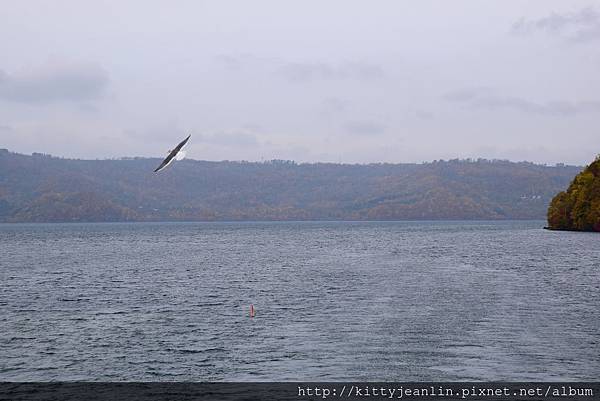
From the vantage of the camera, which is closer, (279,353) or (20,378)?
(20,378)

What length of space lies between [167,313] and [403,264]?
2300 inches

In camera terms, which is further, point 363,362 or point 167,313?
point 167,313

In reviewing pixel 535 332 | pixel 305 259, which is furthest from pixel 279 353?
pixel 305 259

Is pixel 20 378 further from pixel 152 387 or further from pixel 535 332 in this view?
pixel 535 332

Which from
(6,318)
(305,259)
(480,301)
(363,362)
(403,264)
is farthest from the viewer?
(305,259)

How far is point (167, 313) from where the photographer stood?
58.2m

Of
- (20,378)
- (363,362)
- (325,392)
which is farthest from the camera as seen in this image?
(363,362)

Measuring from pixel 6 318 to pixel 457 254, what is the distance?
95.1 metres

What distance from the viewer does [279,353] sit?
41.2 metres

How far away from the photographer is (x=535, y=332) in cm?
4694

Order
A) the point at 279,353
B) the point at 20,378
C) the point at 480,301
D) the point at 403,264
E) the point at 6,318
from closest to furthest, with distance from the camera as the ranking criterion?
the point at 20,378 < the point at 279,353 < the point at 6,318 < the point at 480,301 < the point at 403,264

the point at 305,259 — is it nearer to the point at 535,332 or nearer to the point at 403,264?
the point at 403,264

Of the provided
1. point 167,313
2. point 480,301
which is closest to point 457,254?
point 480,301

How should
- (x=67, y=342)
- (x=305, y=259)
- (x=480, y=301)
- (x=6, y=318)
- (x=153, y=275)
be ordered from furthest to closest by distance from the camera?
(x=305, y=259) → (x=153, y=275) → (x=480, y=301) → (x=6, y=318) → (x=67, y=342)
